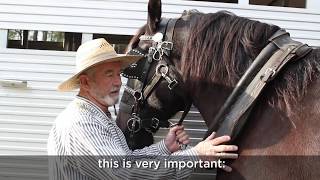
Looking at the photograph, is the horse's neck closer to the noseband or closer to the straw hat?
the noseband

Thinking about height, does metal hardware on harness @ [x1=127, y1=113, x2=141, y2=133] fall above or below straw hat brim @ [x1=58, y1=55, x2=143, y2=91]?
below

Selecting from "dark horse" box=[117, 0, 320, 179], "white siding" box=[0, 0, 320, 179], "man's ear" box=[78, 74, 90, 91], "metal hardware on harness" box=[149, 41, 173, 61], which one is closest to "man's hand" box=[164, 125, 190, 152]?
"dark horse" box=[117, 0, 320, 179]

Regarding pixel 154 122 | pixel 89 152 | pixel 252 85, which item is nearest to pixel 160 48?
pixel 154 122

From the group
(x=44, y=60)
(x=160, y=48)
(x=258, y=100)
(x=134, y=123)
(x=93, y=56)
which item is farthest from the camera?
(x=44, y=60)

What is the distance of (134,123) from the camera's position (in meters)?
2.16

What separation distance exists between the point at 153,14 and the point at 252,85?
63cm

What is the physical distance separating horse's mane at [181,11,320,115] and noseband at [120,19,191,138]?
0.27 ft

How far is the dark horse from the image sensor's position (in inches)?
66.1

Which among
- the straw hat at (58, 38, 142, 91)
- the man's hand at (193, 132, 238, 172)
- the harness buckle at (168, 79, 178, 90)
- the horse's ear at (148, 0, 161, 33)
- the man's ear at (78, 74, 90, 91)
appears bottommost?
the man's hand at (193, 132, 238, 172)

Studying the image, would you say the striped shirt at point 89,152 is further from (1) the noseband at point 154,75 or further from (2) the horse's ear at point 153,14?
(2) the horse's ear at point 153,14

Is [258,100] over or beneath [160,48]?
beneath

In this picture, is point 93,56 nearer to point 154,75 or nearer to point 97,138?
point 97,138

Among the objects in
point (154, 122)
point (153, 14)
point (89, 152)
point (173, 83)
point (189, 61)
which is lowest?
point (154, 122)

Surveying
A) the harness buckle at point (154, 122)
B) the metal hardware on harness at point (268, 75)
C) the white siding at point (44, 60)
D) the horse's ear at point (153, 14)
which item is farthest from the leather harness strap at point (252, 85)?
the white siding at point (44, 60)
